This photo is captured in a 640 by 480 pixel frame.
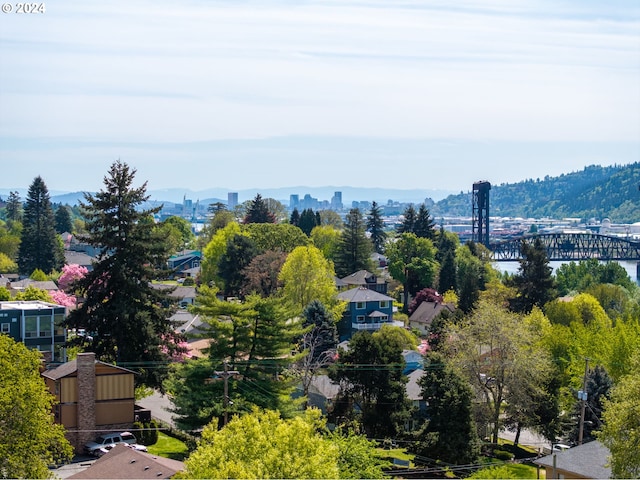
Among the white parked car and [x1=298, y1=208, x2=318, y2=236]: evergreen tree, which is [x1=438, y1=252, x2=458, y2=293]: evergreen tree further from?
the white parked car

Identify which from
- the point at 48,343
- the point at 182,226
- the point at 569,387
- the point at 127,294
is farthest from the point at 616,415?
Result: the point at 182,226

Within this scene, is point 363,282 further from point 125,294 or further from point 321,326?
point 125,294

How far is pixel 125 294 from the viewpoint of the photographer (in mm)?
45062

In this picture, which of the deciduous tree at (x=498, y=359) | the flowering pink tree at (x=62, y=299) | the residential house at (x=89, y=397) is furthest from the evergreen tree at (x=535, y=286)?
the residential house at (x=89, y=397)

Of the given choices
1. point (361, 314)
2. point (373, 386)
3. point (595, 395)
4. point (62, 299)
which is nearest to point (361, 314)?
point (361, 314)

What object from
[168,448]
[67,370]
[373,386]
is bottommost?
[168,448]

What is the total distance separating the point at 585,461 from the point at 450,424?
8449 millimetres

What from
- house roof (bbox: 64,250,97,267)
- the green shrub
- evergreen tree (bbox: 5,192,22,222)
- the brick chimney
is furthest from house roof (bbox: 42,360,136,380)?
evergreen tree (bbox: 5,192,22,222)

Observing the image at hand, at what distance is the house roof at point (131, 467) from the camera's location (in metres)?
27.2

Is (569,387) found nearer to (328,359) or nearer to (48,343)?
(328,359)

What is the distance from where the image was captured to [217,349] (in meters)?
37.8

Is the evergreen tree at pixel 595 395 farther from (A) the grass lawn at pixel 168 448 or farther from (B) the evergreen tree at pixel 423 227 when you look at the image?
(B) the evergreen tree at pixel 423 227

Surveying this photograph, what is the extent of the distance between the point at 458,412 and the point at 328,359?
15916 millimetres

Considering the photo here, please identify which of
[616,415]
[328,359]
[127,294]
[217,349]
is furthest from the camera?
[328,359]
